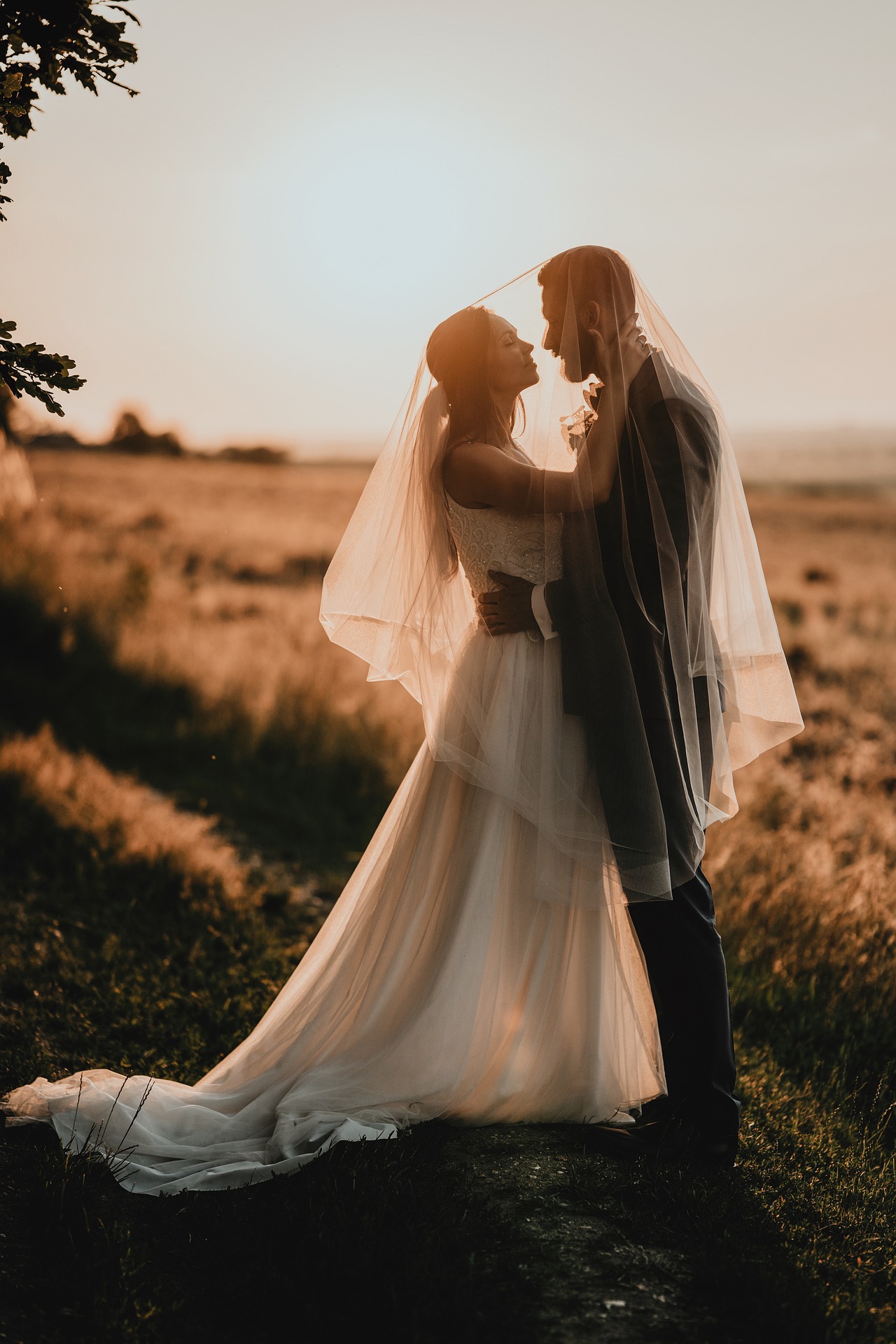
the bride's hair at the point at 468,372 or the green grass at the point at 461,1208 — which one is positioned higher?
the bride's hair at the point at 468,372

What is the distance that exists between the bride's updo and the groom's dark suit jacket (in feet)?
1.50

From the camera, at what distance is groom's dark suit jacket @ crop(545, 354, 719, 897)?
3.12 metres

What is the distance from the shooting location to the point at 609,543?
320cm

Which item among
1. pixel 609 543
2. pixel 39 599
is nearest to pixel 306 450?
pixel 39 599

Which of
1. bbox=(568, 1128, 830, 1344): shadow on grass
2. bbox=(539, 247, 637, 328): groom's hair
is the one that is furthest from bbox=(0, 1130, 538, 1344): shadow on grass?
bbox=(539, 247, 637, 328): groom's hair

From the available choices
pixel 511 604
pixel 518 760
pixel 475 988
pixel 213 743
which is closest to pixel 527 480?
pixel 511 604

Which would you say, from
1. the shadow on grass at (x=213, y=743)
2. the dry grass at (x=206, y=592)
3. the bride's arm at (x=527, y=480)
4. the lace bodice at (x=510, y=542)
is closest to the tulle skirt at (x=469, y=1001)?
the lace bodice at (x=510, y=542)

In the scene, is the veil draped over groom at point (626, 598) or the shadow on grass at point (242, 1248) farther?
the veil draped over groom at point (626, 598)

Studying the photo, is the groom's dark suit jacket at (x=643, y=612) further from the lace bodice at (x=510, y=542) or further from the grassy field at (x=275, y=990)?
the grassy field at (x=275, y=990)

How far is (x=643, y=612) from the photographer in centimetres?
318

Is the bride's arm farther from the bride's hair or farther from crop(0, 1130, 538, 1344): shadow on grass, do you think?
crop(0, 1130, 538, 1344): shadow on grass

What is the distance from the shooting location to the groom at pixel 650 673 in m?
3.14

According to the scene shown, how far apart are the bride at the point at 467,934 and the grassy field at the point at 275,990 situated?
17cm

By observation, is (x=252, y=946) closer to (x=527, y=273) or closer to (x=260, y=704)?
(x=527, y=273)
